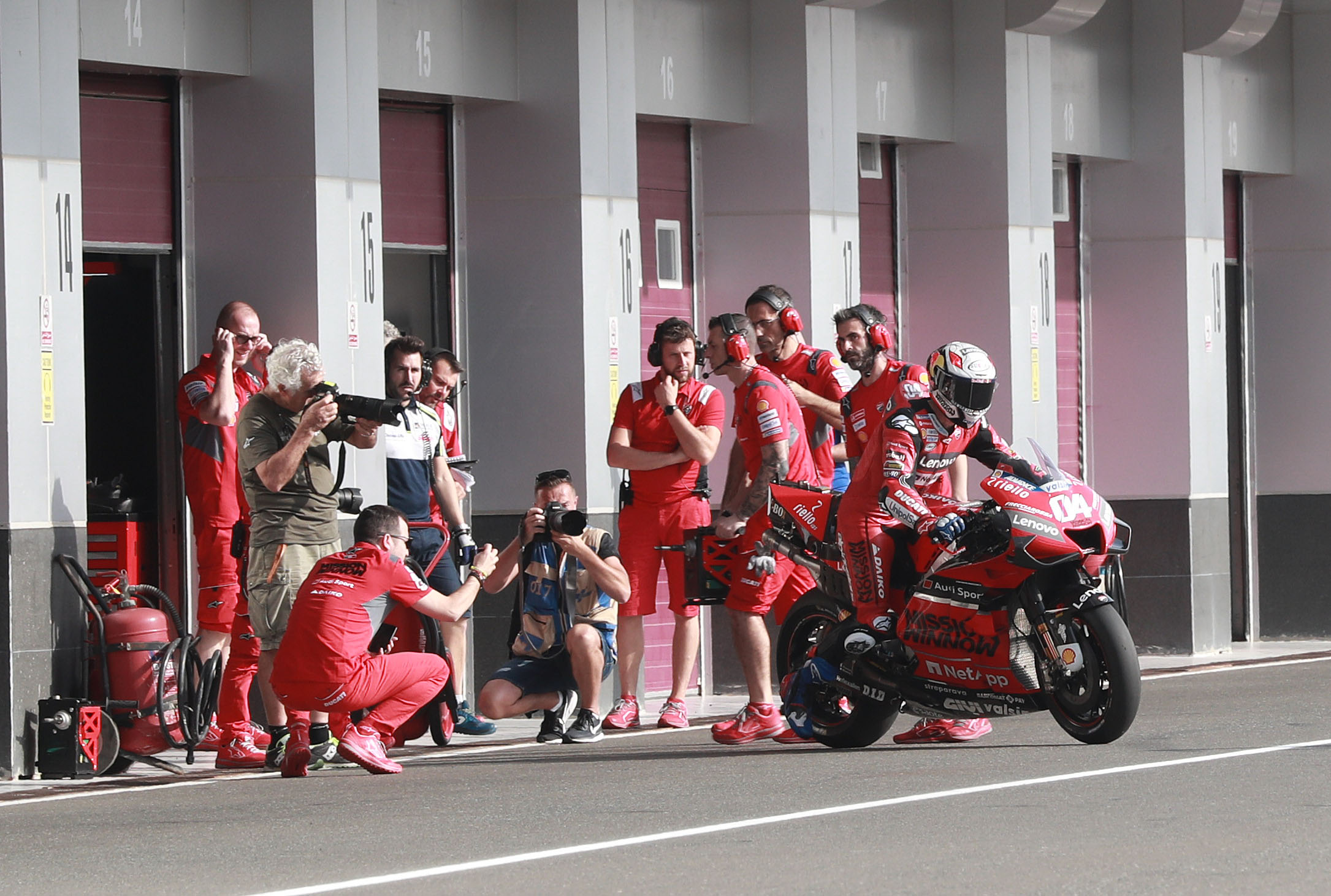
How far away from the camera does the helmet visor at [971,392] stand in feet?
34.1

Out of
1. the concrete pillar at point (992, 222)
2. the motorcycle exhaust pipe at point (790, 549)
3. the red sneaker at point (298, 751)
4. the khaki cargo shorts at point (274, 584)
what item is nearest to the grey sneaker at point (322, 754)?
the red sneaker at point (298, 751)

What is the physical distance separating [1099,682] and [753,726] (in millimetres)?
2033

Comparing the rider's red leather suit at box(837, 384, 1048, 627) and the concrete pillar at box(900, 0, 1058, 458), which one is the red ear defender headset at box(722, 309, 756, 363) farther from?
the concrete pillar at box(900, 0, 1058, 458)

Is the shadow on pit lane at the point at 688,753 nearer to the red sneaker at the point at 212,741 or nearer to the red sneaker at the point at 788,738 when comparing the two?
the red sneaker at the point at 788,738

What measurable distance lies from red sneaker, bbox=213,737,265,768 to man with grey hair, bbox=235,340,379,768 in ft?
0.62

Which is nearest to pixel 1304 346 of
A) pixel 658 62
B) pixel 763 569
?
pixel 658 62

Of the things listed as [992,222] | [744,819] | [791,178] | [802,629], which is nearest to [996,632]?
[802,629]

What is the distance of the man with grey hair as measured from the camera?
10797 mm

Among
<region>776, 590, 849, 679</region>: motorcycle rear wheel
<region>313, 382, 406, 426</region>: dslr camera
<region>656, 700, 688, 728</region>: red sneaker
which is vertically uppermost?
<region>313, 382, 406, 426</region>: dslr camera

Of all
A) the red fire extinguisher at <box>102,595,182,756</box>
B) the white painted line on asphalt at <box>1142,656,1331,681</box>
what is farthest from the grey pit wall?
the white painted line on asphalt at <box>1142,656,1331,681</box>

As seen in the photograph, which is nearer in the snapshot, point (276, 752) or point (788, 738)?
point (276, 752)

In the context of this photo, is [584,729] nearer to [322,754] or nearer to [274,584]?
[322,754]

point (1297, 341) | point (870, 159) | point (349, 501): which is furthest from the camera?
point (1297, 341)

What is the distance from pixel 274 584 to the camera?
→ 10797 millimetres
